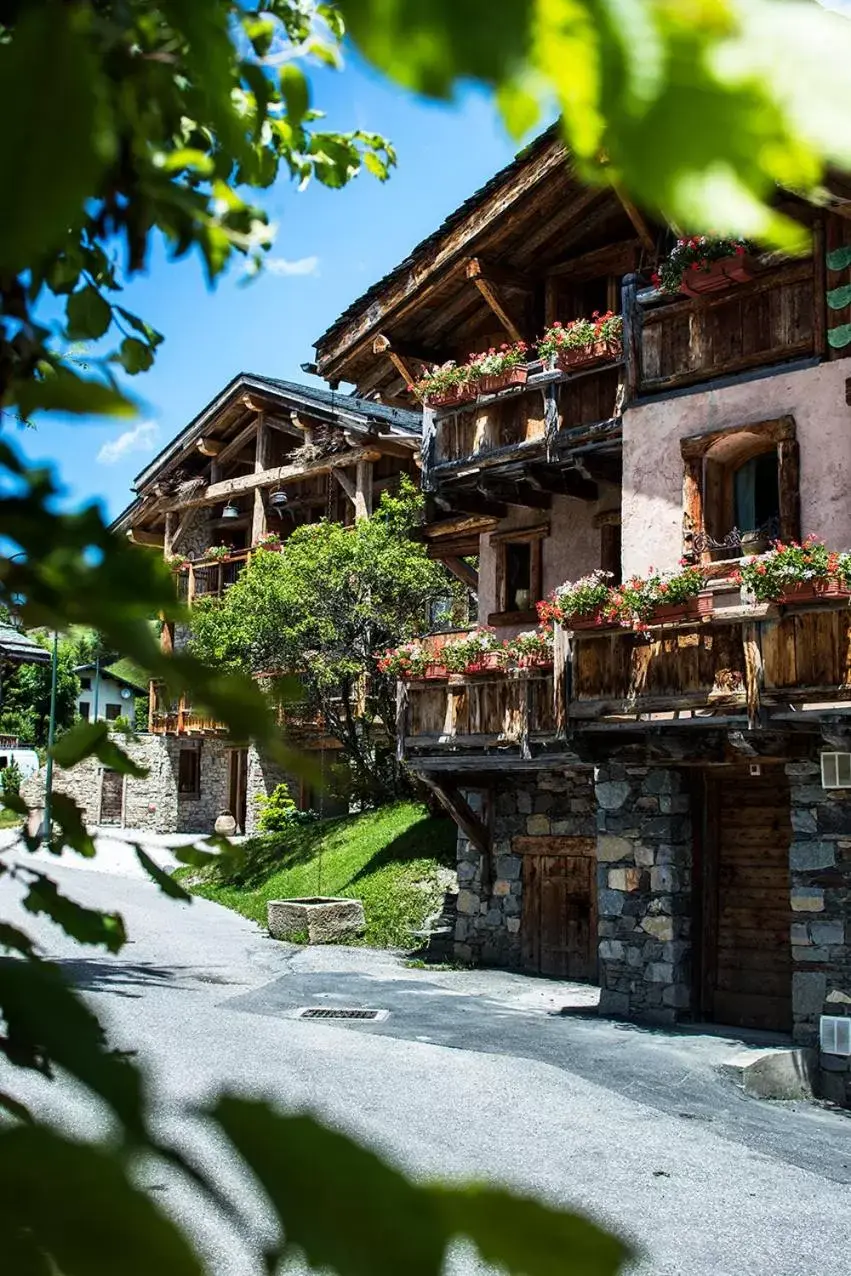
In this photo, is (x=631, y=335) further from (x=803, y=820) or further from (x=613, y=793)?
(x=803, y=820)

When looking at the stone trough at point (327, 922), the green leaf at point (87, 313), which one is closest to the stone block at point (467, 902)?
the stone trough at point (327, 922)

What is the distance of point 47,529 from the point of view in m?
0.81

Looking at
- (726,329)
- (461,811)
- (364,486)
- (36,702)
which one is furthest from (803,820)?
(36,702)

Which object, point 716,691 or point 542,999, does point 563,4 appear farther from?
point 542,999

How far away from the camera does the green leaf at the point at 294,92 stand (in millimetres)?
1426

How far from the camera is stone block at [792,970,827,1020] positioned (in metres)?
11.7

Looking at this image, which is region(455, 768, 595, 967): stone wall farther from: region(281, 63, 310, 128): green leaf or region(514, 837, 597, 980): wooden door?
region(281, 63, 310, 128): green leaf

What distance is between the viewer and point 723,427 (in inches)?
529

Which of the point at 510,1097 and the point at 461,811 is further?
the point at 461,811

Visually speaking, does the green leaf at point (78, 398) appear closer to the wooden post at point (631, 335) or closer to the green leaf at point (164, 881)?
the green leaf at point (164, 881)

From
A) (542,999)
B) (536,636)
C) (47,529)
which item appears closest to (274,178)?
(47,529)

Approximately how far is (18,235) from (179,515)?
37.7 meters

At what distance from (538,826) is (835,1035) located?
6578mm

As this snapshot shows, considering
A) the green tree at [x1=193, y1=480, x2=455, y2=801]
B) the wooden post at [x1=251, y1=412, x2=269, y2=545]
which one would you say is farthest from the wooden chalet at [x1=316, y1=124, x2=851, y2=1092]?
the wooden post at [x1=251, y1=412, x2=269, y2=545]
